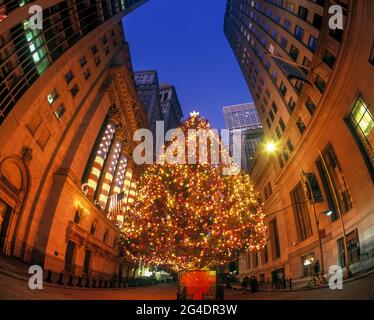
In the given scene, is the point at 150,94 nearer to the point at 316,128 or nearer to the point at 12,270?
the point at 316,128

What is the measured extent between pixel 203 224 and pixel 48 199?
1755cm

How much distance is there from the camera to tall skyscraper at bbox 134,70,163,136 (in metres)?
82.9

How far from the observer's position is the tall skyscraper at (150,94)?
8288 centimetres

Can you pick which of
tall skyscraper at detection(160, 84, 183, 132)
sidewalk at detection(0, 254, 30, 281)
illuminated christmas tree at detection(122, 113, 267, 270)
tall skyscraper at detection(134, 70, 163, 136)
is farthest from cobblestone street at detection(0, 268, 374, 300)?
tall skyscraper at detection(160, 84, 183, 132)

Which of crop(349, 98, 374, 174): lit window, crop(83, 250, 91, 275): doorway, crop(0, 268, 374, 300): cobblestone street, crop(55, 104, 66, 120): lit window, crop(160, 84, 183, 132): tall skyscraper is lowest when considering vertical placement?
crop(0, 268, 374, 300): cobblestone street

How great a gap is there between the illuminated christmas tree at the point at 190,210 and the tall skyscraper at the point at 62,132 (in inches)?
334

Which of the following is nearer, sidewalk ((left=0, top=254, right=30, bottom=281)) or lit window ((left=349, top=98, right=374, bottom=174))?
sidewalk ((left=0, top=254, right=30, bottom=281))

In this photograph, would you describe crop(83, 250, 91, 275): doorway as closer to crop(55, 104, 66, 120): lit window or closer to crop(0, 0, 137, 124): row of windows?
crop(55, 104, 66, 120): lit window

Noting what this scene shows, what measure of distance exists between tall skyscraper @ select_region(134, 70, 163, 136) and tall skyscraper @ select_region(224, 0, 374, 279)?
142 ft

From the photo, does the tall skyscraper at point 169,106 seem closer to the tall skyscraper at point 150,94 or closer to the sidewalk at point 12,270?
the tall skyscraper at point 150,94

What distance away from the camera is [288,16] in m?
32.3

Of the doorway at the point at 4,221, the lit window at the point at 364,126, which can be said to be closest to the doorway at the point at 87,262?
the doorway at the point at 4,221

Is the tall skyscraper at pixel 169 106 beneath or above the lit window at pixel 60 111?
above

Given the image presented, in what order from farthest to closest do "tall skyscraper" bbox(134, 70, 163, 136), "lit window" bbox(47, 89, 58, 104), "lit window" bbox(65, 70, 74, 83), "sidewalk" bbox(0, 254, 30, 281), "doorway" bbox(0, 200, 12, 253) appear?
"tall skyscraper" bbox(134, 70, 163, 136), "lit window" bbox(65, 70, 74, 83), "lit window" bbox(47, 89, 58, 104), "doorway" bbox(0, 200, 12, 253), "sidewalk" bbox(0, 254, 30, 281)
